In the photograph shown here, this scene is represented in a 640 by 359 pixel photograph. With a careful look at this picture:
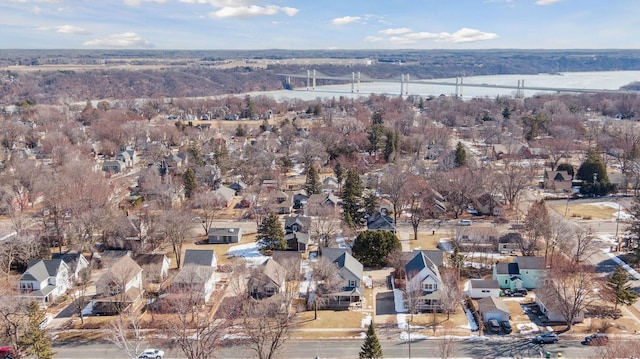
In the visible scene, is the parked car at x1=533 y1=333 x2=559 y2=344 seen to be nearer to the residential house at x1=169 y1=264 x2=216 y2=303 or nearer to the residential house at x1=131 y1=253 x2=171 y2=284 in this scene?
the residential house at x1=169 y1=264 x2=216 y2=303

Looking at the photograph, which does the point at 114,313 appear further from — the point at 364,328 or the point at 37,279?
the point at 364,328

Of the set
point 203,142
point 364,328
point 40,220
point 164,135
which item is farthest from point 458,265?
point 164,135

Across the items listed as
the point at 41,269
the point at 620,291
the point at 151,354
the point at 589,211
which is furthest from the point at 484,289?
the point at 41,269

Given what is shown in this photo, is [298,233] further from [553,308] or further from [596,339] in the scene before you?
[596,339]

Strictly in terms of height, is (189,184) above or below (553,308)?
above

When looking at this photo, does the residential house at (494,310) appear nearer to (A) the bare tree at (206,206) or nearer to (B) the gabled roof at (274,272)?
(B) the gabled roof at (274,272)

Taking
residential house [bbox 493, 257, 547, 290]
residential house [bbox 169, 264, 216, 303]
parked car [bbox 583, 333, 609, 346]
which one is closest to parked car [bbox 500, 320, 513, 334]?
parked car [bbox 583, 333, 609, 346]
